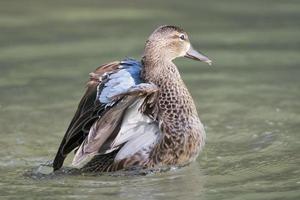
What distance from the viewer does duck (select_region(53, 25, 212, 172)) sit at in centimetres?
855

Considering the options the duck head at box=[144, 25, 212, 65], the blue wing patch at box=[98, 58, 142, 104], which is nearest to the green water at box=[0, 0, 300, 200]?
the blue wing patch at box=[98, 58, 142, 104]

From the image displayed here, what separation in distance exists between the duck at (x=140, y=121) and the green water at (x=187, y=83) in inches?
7.1

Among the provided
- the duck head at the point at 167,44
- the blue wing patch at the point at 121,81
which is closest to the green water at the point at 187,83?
the blue wing patch at the point at 121,81

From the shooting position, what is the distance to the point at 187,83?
1147 cm

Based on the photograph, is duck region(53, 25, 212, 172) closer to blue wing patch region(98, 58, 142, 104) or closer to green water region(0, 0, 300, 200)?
blue wing patch region(98, 58, 142, 104)

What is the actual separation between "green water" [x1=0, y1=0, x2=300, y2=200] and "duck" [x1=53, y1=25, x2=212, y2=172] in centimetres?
18

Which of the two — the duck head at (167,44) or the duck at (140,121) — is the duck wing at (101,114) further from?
the duck head at (167,44)

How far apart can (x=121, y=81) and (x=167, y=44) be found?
2.08 feet

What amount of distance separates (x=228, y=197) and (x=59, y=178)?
59.6 inches

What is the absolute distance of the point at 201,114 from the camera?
34.9 feet

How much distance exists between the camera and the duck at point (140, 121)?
28.1 ft

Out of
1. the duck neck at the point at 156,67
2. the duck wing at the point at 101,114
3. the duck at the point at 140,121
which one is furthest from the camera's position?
the duck neck at the point at 156,67

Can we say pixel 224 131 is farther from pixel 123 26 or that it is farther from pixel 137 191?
pixel 123 26

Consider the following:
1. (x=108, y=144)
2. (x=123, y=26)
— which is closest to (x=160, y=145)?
(x=108, y=144)
